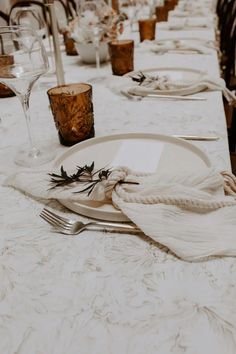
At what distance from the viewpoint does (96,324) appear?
37 cm

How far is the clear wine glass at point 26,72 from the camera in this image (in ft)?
2.16

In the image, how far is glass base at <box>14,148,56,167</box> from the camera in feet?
2.31

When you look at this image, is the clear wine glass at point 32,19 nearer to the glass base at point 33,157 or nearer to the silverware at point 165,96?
the silverware at point 165,96

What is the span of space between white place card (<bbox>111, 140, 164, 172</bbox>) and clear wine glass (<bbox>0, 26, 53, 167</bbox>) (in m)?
0.15

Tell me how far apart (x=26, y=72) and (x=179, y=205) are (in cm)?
42

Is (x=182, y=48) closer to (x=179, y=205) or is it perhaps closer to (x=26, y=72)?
(x=26, y=72)

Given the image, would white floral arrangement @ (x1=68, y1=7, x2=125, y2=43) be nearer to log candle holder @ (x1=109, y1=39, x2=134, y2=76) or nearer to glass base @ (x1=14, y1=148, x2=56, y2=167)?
log candle holder @ (x1=109, y1=39, x2=134, y2=76)

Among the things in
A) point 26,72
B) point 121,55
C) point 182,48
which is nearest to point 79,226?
point 26,72

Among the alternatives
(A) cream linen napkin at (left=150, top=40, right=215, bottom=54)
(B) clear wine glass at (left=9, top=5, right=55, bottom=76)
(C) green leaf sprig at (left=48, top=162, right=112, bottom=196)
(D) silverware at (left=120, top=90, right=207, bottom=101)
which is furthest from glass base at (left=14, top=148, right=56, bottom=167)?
(A) cream linen napkin at (left=150, top=40, right=215, bottom=54)

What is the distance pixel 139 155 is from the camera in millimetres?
666

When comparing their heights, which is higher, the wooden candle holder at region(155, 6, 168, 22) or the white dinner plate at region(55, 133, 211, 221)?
the wooden candle holder at region(155, 6, 168, 22)

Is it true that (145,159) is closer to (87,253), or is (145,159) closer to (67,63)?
(87,253)

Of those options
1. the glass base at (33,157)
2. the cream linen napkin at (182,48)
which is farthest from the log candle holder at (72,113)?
the cream linen napkin at (182,48)

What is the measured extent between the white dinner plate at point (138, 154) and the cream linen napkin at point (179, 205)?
0.05 meters
